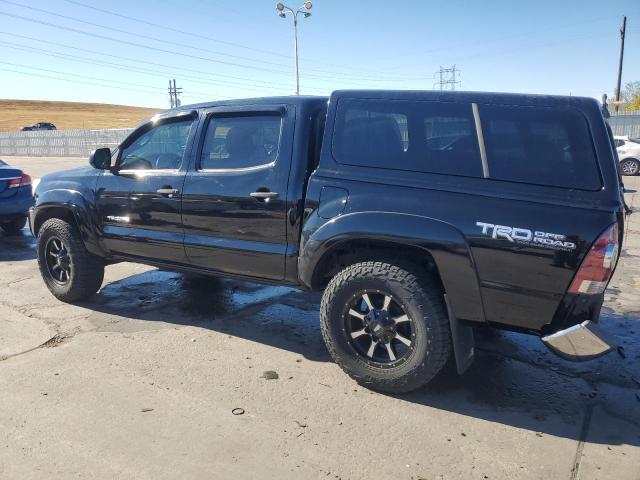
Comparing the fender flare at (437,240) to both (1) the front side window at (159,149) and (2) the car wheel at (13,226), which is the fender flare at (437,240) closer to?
(1) the front side window at (159,149)

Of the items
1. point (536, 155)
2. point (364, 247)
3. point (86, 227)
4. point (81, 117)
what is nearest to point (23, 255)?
point (86, 227)

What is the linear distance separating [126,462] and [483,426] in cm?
197

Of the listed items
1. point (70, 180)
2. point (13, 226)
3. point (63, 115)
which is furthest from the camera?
point (63, 115)

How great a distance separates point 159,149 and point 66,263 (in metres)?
1.61

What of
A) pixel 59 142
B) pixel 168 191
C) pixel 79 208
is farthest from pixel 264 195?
pixel 59 142

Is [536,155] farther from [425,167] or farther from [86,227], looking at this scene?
[86,227]

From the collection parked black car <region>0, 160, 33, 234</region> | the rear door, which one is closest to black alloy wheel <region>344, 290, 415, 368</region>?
the rear door

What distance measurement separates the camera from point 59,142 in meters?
31.7

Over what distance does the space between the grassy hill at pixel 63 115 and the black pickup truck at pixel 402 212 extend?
5791 cm

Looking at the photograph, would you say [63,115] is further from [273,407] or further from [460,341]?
[460,341]

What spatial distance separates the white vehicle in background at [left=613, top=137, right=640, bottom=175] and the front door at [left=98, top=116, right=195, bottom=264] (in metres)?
18.0

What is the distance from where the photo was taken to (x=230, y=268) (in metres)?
4.07

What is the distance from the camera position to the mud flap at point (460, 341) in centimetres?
310

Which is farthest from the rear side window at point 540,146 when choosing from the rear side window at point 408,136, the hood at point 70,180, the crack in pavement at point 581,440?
the hood at point 70,180
